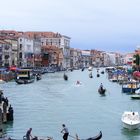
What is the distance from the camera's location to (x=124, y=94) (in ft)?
118

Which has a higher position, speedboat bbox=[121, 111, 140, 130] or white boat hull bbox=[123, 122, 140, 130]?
speedboat bbox=[121, 111, 140, 130]

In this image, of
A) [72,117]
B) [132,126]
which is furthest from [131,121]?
[72,117]

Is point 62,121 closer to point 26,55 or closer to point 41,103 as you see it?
point 41,103

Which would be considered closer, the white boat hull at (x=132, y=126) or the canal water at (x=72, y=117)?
the canal water at (x=72, y=117)

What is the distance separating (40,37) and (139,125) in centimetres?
8970

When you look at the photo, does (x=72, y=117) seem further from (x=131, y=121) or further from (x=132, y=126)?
(x=132, y=126)

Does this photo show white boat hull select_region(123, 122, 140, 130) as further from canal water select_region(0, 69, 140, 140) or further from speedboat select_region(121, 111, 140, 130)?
canal water select_region(0, 69, 140, 140)

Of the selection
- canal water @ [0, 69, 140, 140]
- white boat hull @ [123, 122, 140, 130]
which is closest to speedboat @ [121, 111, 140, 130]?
white boat hull @ [123, 122, 140, 130]

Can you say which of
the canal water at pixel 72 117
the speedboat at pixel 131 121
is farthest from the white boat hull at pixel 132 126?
the canal water at pixel 72 117

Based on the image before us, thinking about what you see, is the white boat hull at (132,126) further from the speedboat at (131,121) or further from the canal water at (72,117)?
the canal water at (72,117)

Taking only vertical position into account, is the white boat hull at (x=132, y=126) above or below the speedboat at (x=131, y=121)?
below

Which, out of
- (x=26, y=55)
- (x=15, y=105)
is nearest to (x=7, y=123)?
(x=15, y=105)

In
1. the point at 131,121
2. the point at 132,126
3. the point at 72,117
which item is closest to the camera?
the point at 132,126

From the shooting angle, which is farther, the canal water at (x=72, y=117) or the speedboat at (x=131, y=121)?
the speedboat at (x=131, y=121)
